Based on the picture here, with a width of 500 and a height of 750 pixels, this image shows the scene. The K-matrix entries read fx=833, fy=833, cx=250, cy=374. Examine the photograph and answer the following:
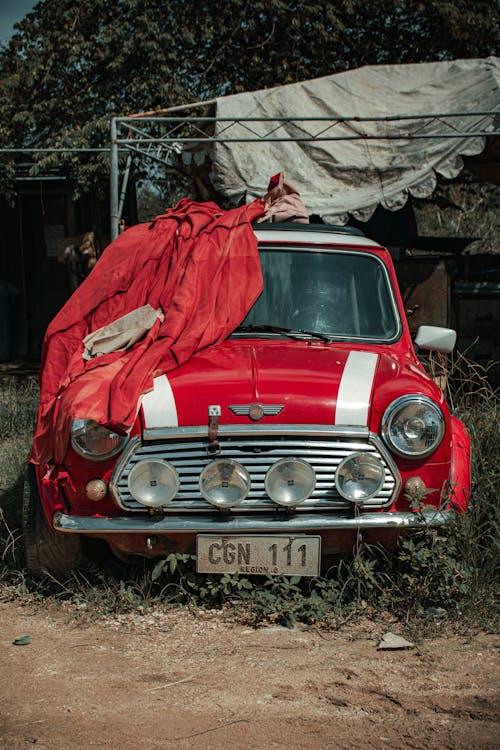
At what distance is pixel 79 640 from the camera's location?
349 cm

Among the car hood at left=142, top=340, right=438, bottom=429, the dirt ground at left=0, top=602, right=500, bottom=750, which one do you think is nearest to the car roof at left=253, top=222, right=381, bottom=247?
the car hood at left=142, top=340, right=438, bottom=429

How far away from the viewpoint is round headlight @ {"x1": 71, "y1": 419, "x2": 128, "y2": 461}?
3496mm

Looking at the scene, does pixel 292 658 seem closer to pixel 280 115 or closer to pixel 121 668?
pixel 121 668

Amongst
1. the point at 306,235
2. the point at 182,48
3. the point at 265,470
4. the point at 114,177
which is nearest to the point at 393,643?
the point at 265,470

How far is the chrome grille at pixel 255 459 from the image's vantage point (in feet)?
11.4

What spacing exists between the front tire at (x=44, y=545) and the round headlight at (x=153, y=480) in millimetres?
599

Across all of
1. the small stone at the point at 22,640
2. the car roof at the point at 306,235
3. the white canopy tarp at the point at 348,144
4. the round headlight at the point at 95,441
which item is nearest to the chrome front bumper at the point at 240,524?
the round headlight at the point at 95,441

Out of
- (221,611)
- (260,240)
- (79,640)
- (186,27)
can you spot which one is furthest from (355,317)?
(186,27)

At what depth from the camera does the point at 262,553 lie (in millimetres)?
3475

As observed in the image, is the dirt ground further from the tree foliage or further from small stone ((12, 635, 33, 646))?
the tree foliage

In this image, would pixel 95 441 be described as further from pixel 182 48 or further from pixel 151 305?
pixel 182 48

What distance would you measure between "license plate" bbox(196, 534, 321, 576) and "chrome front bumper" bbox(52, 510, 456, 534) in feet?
0.14

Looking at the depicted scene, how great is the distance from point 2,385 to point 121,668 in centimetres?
821

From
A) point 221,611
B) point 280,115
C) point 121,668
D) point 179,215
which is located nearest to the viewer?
point 121,668
